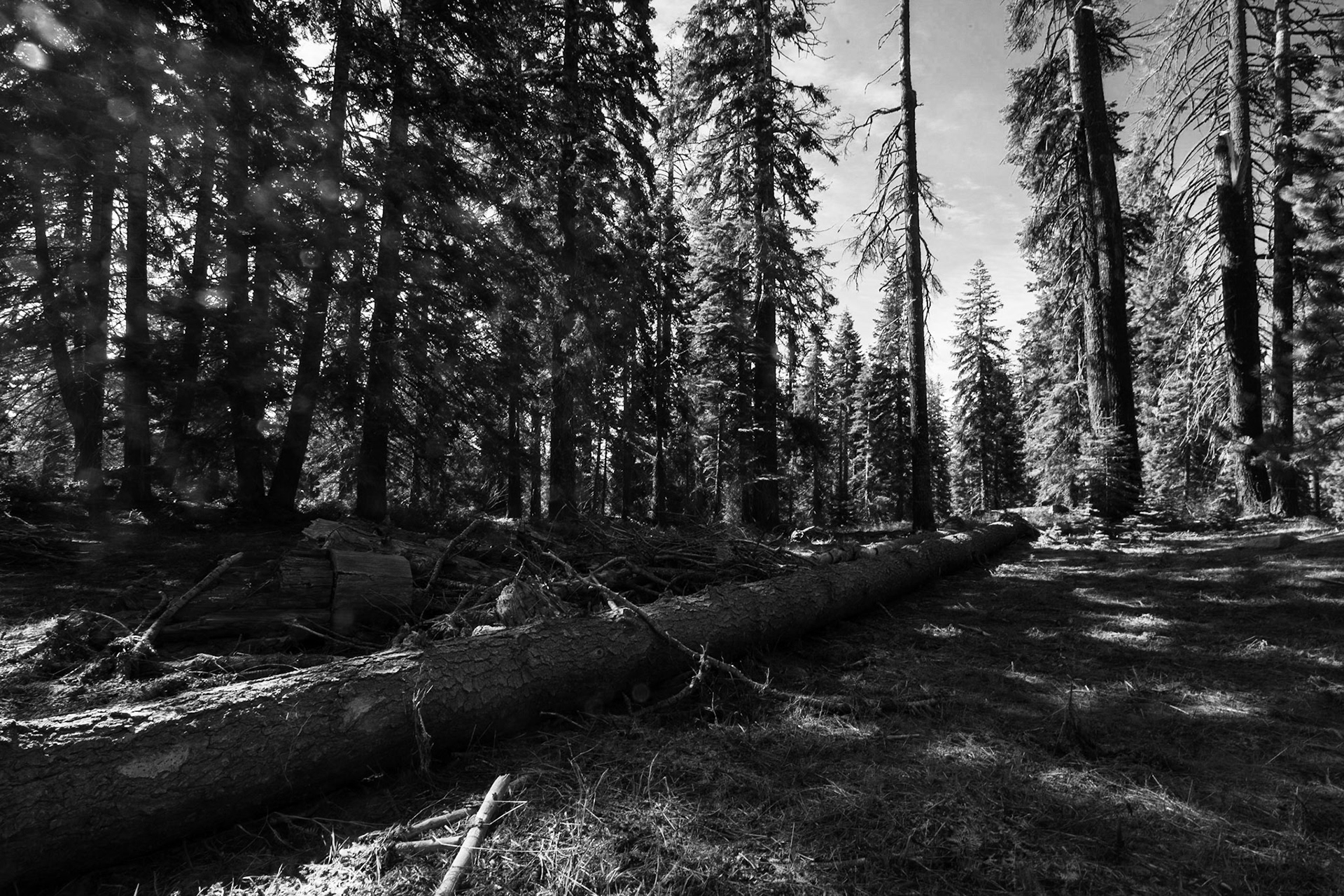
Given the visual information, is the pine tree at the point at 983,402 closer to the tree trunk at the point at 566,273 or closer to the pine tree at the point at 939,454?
the pine tree at the point at 939,454

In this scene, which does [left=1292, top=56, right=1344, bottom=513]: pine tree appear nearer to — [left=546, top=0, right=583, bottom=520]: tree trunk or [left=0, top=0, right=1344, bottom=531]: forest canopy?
[left=0, top=0, right=1344, bottom=531]: forest canopy

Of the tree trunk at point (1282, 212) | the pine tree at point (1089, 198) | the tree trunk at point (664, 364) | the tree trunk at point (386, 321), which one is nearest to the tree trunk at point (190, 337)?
the tree trunk at point (386, 321)

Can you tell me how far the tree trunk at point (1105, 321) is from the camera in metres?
9.97

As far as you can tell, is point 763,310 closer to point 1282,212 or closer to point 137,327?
point 1282,212

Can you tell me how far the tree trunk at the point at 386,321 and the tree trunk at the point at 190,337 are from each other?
2.16m

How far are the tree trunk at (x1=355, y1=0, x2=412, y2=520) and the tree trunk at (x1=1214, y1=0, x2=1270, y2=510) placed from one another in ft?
47.9

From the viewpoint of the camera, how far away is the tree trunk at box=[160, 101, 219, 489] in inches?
319

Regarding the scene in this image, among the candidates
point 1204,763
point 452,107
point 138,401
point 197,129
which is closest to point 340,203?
point 197,129

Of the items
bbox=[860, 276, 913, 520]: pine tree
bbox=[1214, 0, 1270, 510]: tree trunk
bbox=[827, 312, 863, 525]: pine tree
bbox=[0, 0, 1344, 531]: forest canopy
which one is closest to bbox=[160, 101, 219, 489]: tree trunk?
bbox=[0, 0, 1344, 531]: forest canopy

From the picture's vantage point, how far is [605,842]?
88.0 inches

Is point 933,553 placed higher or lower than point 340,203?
lower

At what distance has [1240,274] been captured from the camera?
10.6 m

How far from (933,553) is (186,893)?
7.71m

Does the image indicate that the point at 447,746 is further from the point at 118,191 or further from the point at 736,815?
the point at 118,191
